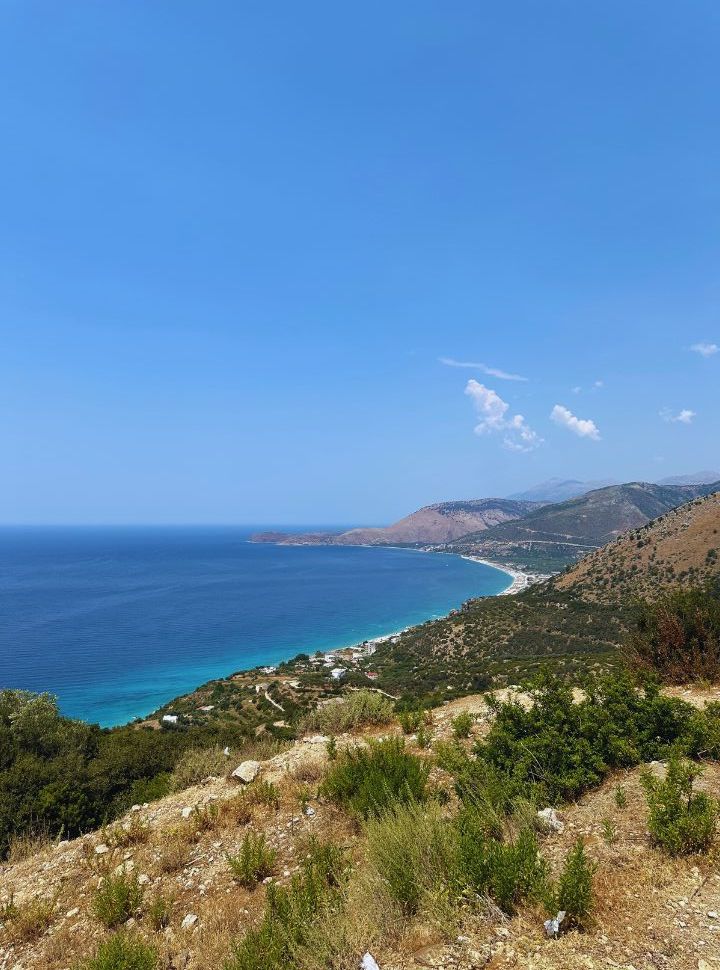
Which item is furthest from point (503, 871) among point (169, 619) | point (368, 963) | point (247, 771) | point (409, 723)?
point (169, 619)

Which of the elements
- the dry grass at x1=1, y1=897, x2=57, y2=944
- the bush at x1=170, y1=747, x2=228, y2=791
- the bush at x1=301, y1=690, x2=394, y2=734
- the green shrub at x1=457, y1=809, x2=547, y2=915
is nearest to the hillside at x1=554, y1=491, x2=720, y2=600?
the bush at x1=301, y1=690, x2=394, y2=734

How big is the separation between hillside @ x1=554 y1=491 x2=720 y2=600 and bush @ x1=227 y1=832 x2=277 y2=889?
65.8 m

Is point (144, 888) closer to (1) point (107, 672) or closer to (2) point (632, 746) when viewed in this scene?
(2) point (632, 746)

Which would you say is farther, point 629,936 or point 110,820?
point 110,820

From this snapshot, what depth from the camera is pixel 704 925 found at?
3.65m

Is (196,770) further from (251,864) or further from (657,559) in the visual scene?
Result: (657,559)

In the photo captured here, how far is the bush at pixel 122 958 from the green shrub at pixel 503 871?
3.08 metres

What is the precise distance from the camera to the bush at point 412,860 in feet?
14.4

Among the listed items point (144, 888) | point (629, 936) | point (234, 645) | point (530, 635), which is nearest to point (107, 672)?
point (234, 645)

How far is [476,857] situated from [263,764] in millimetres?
6781

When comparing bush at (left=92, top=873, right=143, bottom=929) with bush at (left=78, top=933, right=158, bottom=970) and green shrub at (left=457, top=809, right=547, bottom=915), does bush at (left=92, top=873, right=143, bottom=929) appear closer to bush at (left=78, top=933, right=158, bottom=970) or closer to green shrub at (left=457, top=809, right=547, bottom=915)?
bush at (left=78, top=933, right=158, bottom=970)

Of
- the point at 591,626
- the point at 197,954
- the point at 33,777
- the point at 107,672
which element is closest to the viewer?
the point at 197,954

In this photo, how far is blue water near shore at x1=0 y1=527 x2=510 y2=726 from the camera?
210ft

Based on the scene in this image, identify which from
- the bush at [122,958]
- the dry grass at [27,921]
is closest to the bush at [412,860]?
the bush at [122,958]
